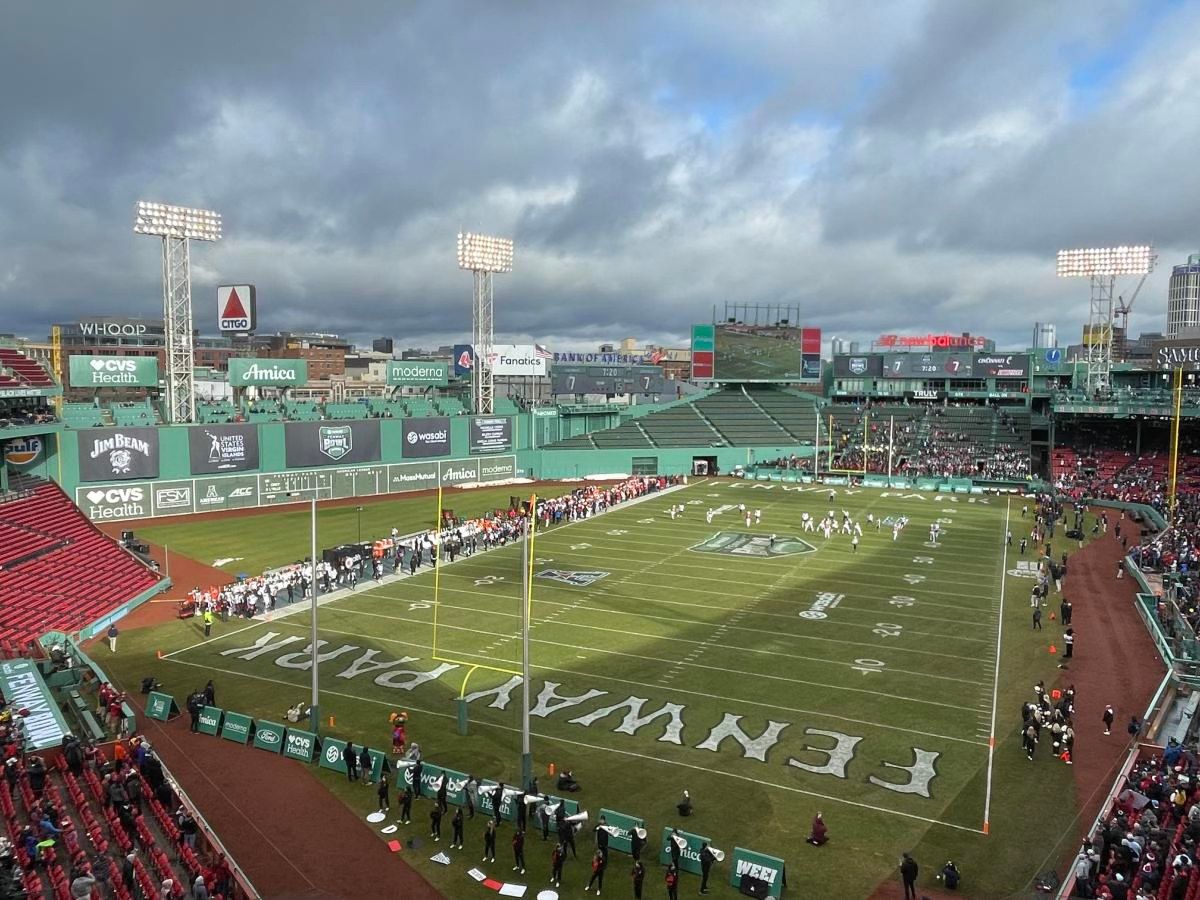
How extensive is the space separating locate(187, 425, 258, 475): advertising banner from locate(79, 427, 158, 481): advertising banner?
2.36 metres

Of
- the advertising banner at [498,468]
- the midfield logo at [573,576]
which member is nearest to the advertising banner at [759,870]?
the midfield logo at [573,576]

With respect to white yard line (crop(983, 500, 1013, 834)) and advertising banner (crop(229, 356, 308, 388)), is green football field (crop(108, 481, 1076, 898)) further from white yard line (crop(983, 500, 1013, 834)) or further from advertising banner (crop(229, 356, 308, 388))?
advertising banner (crop(229, 356, 308, 388))

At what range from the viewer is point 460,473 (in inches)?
2741

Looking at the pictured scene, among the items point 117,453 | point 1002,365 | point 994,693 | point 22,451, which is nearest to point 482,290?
point 117,453

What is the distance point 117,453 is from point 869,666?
43488 mm

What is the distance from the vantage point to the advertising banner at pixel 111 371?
54.8 m

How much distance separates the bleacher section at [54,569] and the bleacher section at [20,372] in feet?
17.0

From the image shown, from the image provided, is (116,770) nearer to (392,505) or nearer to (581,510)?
(581,510)

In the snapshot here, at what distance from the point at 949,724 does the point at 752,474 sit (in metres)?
53.6

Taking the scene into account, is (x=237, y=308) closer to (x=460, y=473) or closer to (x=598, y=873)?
(x=460, y=473)

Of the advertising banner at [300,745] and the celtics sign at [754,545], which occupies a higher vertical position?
the celtics sign at [754,545]

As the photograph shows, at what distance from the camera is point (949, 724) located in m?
22.9

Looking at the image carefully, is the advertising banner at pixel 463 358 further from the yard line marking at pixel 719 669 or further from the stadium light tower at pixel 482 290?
the yard line marking at pixel 719 669

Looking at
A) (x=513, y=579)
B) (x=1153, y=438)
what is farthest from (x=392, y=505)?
(x=1153, y=438)
